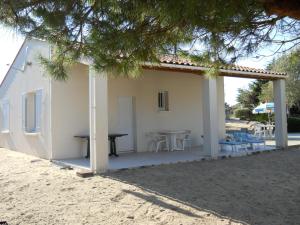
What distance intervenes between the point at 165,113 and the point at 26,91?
5.79m

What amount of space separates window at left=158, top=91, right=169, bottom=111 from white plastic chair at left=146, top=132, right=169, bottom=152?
122cm

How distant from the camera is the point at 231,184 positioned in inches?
348

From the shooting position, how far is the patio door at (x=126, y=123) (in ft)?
47.9

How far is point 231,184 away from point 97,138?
371 cm

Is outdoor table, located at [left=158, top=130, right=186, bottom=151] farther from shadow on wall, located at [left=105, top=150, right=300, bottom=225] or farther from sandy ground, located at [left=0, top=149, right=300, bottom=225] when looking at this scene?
sandy ground, located at [left=0, top=149, right=300, bottom=225]

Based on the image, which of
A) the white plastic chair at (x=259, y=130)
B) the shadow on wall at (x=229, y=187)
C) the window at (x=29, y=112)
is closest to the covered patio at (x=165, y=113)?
the shadow on wall at (x=229, y=187)

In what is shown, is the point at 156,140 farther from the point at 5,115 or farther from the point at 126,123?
the point at 5,115

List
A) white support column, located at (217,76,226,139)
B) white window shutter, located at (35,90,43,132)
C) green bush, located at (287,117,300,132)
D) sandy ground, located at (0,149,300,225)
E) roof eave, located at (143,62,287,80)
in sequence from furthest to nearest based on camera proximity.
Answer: green bush, located at (287,117,300,132) < white support column, located at (217,76,226,139) < white window shutter, located at (35,90,43,132) < roof eave, located at (143,62,287,80) < sandy ground, located at (0,149,300,225)

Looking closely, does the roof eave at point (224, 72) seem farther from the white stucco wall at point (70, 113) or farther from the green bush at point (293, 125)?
the green bush at point (293, 125)

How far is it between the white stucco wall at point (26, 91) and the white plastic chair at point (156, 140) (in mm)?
3996

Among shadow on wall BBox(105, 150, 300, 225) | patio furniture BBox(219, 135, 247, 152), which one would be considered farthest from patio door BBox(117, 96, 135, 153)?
shadow on wall BBox(105, 150, 300, 225)

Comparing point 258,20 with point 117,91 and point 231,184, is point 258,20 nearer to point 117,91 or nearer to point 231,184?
point 231,184

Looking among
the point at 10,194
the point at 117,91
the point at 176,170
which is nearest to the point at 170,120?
the point at 117,91

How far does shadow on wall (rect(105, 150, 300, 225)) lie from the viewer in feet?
22.0
